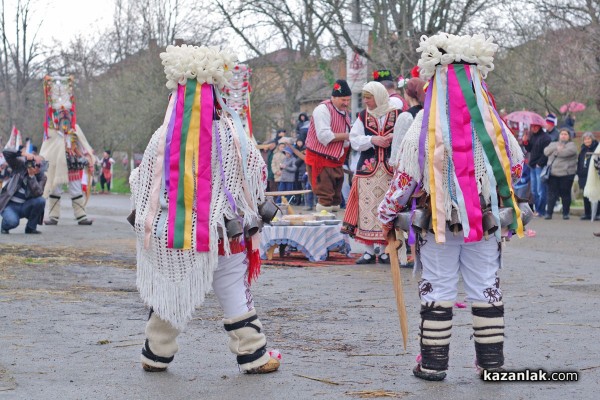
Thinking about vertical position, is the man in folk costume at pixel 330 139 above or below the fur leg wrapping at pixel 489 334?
above

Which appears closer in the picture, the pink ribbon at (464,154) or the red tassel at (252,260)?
the pink ribbon at (464,154)

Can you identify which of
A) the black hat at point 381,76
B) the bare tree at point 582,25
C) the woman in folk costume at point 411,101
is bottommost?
the woman in folk costume at point 411,101

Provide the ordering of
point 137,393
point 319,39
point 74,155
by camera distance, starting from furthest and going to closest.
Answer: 1. point 319,39
2. point 74,155
3. point 137,393

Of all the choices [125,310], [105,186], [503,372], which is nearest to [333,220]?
[125,310]

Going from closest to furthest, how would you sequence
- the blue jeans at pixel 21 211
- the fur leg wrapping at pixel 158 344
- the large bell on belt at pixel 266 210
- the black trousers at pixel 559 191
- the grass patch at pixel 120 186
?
1. the fur leg wrapping at pixel 158 344
2. the large bell on belt at pixel 266 210
3. the blue jeans at pixel 21 211
4. the black trousers at pixel 559 191
5. the grass patch at pixel 120 186

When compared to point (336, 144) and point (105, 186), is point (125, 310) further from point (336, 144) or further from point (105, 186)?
point (105, 186)

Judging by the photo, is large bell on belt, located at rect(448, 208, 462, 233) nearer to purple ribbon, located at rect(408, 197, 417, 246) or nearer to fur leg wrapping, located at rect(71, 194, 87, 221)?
purple ribbon, located at rect(408, 197, 417, 246)

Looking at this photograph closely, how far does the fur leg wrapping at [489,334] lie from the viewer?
19.2 feet

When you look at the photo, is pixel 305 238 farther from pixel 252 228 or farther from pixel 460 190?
pixel 460 190

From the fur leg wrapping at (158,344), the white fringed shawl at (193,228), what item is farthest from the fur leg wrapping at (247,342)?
the fur leg wrapping at (158,344)

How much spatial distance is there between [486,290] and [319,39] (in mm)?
30065

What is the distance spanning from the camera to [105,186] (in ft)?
135

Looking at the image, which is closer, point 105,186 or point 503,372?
point 503,372

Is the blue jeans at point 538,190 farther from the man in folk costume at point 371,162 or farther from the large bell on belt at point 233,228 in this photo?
the large bell on belt at point 233,228
